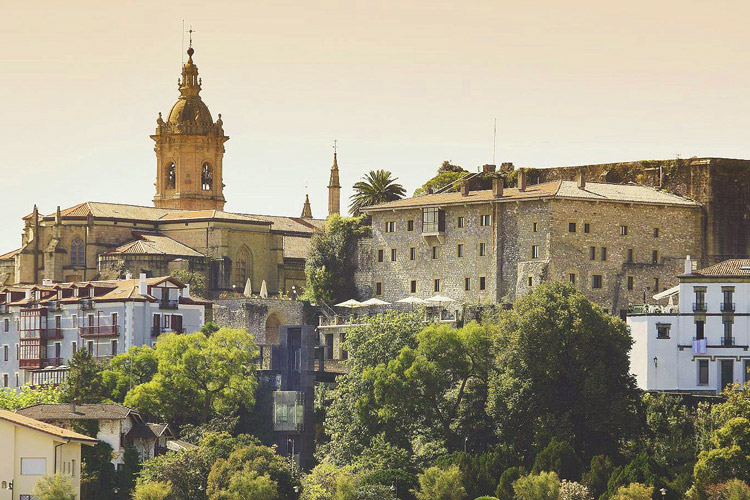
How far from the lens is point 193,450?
96.4m

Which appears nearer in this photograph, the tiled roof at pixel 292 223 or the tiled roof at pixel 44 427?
the tiled roof at pixel 44 427

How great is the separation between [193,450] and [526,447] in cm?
1469

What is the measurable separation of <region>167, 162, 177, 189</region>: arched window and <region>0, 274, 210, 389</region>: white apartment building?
37345 mm

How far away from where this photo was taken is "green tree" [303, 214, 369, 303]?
128 meters

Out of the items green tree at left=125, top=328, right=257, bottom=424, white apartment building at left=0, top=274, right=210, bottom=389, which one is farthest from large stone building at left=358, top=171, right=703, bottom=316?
green tree at left=125, top=328, right=257, bottom=424

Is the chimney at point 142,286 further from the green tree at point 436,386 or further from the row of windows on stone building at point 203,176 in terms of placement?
the row of windows on stone building at point 203,176

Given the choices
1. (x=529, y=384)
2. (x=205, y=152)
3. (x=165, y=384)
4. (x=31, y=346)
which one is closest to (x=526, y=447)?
(x=529, y=384)

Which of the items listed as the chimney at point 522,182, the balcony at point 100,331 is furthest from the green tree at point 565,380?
the balcony at point 100,331

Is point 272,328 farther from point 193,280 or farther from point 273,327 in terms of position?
point 193,280

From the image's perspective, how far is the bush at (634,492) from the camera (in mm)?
87438

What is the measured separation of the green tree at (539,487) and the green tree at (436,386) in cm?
946

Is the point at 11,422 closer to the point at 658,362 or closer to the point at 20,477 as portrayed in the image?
the point at 20,477

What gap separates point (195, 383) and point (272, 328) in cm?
2262

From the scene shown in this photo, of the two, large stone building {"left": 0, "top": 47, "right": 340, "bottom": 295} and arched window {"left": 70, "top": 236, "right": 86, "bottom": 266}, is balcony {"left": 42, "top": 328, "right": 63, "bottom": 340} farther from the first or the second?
arched window {"left": 70, "top": 236, "right": 86, "bottom": 266}
